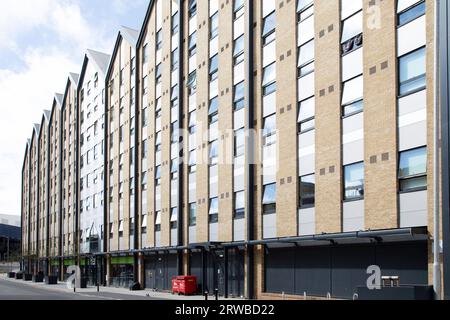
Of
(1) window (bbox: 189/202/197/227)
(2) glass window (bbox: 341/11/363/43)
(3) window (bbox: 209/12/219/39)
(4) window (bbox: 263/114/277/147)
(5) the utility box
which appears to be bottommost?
(5) the utility box

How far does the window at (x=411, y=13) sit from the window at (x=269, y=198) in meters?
11.7

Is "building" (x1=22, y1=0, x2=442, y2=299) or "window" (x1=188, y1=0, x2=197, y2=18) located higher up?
"window" (x1=188, y1=0, x2=197, y2=18)

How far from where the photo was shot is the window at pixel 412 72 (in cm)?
2219

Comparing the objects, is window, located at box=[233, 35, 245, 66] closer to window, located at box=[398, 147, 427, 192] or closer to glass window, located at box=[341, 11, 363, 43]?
glass window, located at box=[341, 11, 363, 43]

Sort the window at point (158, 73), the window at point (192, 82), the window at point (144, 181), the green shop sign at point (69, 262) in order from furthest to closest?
the green shop sign at point (69, 262) < the window at point (144, 181) < the window at point (158, 73) < the window at point (192, 82)

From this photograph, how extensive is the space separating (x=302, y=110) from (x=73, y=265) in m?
50.4

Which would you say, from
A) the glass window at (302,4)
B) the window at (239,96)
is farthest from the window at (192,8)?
the glass window at (302,4)

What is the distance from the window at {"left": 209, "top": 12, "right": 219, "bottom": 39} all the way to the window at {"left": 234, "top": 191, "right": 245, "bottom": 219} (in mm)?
11678

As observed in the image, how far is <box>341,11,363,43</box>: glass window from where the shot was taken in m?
25.8

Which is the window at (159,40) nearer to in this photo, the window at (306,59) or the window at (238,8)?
the window at (238,8)

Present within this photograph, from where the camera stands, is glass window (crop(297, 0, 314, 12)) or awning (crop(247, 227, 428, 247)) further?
glass window (crop(297, 0, 314, 12))

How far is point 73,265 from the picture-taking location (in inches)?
2820

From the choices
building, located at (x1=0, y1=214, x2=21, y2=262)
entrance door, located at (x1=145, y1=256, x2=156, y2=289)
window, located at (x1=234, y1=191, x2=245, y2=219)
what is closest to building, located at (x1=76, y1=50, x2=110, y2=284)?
entrance door, located at (x1=145, y1=256, x2=156, y2=289)

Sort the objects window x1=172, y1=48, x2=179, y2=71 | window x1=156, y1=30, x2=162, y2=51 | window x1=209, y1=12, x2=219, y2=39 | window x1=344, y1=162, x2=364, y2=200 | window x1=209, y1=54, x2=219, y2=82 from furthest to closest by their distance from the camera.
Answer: window x1=156, y1=30, x2=162, y2=51
window x1=172, y1=48, x2=179, y2=71
window x1=209, y1=12, x2=219, y2=39
window x1=209, y1=54, x2=219, y2=82
window x1=344, y1=162, x2=364, y2=200
